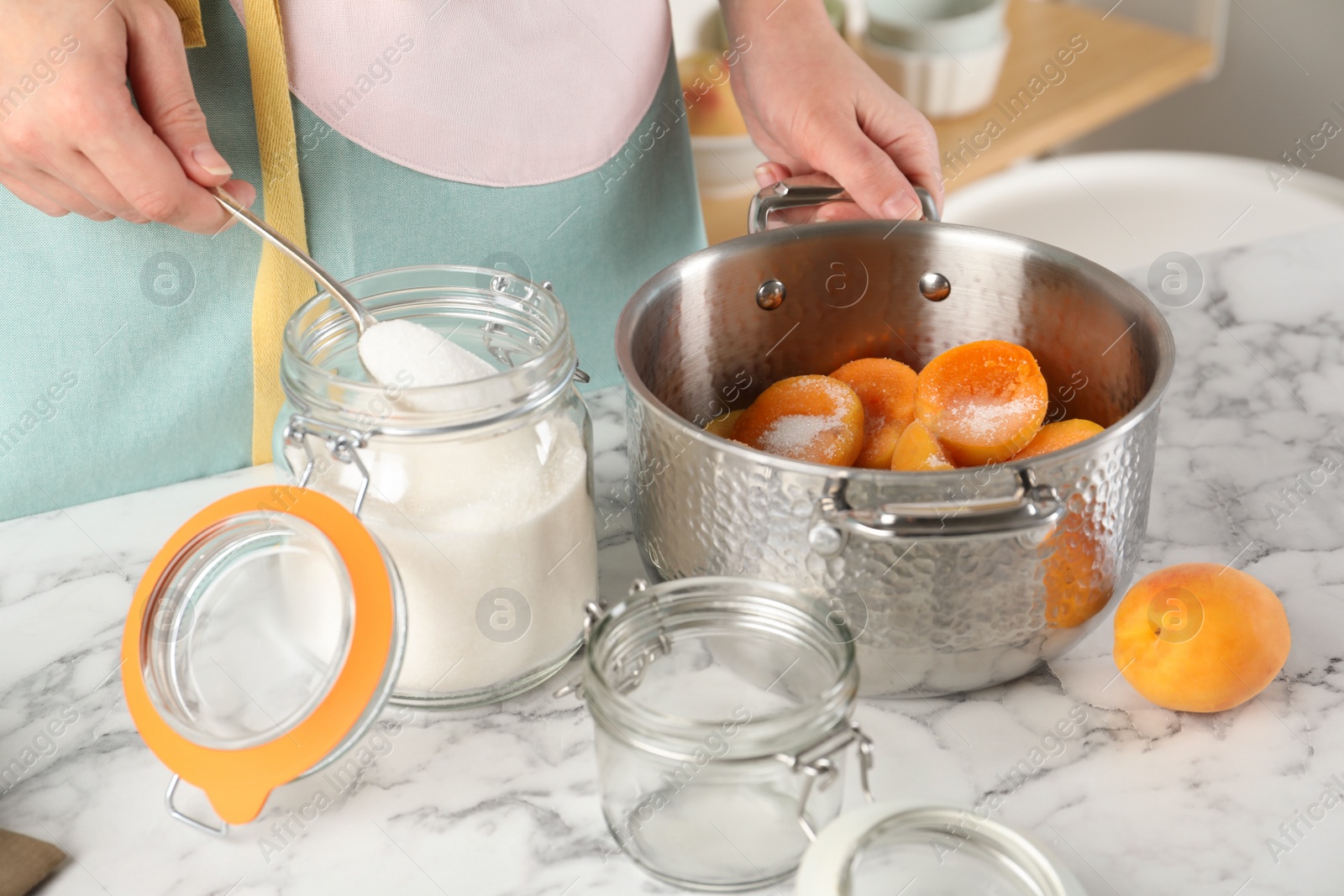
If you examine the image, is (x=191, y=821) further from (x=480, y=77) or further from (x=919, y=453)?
(x=480, y=77)

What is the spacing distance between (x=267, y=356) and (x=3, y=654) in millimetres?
282

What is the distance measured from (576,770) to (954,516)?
22 cm

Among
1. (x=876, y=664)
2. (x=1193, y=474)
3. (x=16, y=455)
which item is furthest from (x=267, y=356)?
(x=1193, y=474)

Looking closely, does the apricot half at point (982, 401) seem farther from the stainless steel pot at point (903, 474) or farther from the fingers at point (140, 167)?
the fingers at point (140, 167)

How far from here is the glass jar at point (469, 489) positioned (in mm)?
521

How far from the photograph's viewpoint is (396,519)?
20.8 inches

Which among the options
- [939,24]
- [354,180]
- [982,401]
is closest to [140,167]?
[354,180]

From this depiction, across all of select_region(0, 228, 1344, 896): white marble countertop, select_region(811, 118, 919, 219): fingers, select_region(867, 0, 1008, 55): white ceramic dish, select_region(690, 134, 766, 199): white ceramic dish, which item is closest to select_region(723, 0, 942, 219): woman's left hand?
select_region(811, 118, 919, 219): fingers

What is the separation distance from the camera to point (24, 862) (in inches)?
19.3

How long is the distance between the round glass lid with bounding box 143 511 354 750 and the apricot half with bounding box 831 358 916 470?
0.29 meters

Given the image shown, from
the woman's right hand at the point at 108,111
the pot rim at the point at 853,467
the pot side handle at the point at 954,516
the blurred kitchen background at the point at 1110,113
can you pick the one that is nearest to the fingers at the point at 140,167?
the woman's right hand at the point at 108,111

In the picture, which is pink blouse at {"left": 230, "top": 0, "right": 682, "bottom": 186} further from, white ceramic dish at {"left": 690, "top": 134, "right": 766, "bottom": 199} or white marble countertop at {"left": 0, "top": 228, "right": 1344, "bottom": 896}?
white ceramic dish at {"left": 690, "top": 134, "right": 766, "bottom": 199}

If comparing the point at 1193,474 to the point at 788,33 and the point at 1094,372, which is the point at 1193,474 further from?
the point at 788,33

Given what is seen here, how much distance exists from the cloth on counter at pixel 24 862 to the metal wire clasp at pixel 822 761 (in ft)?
1.04
